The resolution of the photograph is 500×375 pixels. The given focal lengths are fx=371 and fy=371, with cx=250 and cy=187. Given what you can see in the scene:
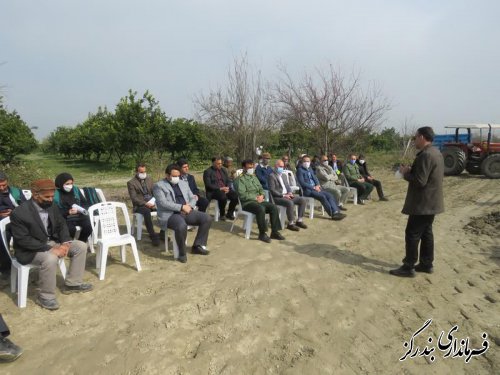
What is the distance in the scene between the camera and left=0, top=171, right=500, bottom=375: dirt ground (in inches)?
108

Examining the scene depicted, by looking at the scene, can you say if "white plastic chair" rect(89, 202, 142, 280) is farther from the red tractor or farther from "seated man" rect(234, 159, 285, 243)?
the red tractor

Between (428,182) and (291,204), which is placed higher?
(428,182)

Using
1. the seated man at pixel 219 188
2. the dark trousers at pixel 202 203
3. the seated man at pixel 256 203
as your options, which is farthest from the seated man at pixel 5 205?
the seated man at pixel 219 188

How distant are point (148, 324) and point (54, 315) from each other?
3.20 feet

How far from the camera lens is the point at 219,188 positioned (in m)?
7.26

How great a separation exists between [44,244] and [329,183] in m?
6.04

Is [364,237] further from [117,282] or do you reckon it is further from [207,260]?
[117,282]

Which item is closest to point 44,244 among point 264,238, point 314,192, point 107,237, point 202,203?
point 107,237

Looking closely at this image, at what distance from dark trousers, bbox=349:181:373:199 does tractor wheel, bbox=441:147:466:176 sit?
6.00 meters

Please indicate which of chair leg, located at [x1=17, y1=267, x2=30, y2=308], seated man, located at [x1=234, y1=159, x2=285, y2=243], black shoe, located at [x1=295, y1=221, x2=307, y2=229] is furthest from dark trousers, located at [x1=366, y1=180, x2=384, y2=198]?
chair leg, located at [x1=17, y1=267, x2=30, y2=308]

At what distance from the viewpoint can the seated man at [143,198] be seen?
18.8ft

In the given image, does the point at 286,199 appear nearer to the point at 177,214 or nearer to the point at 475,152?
the point at 177,214

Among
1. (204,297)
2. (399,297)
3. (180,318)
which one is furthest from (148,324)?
(399,297)

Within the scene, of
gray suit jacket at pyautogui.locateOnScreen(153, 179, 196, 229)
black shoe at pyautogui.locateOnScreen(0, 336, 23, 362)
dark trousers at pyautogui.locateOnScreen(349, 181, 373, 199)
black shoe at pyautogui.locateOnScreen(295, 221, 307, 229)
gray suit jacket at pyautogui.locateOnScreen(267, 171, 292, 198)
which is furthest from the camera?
dark trousers at pyautogui.locateOnScreen(349, 181, 373, 199)
